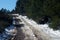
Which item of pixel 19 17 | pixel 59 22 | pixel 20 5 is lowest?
pixel 19 17

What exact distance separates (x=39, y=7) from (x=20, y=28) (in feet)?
79.6

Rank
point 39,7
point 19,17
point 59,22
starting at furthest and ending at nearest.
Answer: point 39,7
point 59,22
point 19,17

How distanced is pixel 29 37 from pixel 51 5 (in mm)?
18057

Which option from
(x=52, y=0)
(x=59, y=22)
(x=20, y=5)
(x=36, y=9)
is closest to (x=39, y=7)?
(x=36, y=9)

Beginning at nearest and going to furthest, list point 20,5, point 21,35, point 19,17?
point 21,35
point 19,17
point 20,5

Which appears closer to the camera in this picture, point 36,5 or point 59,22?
point 59,22

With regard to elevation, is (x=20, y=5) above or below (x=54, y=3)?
above

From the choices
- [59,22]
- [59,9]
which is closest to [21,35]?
[59,22]

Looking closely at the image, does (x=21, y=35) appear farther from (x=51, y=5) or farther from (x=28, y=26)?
(x=51, y=5)

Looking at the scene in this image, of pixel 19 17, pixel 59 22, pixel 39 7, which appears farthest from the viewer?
pixel 39 7

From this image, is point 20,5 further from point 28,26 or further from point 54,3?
point 28,26

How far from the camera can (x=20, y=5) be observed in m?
41.2

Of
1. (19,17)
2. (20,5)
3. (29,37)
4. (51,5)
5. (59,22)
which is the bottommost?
(29,37)

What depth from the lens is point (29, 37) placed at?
10.9 feet
